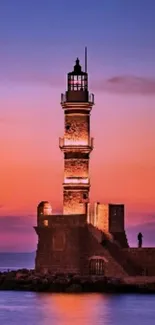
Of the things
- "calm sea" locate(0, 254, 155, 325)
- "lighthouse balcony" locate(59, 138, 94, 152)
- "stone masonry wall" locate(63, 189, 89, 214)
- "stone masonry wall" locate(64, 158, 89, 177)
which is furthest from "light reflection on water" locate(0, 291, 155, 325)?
"lighthouse balcony" locate(59, 138, 94, 152)

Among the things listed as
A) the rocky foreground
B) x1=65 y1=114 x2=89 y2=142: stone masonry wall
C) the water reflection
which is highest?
x1=65 y1=114 x2=89 y2=142: stone masonry wall

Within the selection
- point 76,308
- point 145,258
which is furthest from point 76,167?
point 76,308

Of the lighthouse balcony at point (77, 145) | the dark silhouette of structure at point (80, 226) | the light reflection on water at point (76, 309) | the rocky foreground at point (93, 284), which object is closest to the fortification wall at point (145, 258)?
the dark silhouette of structure at point (80, 226)

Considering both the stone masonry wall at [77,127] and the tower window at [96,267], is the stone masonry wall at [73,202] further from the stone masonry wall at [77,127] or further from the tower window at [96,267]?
the stone masonry wall at [77,127]

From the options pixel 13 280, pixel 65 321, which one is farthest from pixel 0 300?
pixel 65 321

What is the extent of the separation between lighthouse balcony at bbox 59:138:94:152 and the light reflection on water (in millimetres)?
7593

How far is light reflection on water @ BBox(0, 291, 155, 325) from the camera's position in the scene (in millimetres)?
64625

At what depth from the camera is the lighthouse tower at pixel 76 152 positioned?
249ft

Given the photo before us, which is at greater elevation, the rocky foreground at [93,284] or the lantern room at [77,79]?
the lantern room at [77,79]

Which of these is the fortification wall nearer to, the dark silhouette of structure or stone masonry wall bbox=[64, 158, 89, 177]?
the dark silhouette of structure

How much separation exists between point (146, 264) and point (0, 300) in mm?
7893

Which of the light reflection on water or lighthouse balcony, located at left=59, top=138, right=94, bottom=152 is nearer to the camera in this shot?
the light reflection on water

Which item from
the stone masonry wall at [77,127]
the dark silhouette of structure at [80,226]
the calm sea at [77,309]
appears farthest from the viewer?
the stone masonry wall at [77,127]

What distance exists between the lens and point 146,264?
7575 cm
